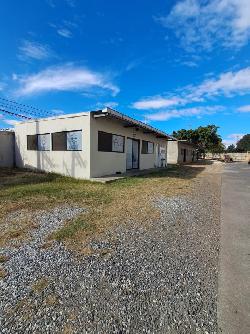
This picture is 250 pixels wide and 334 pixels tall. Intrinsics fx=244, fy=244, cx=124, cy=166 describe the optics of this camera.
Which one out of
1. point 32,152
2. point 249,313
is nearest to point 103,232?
point 249,313

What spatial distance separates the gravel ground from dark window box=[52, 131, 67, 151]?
27.3 feet

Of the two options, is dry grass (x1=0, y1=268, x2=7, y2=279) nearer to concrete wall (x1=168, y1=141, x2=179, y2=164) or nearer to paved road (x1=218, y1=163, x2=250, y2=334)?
paved road (x1=218, y1=163, x2=250, y2=334)

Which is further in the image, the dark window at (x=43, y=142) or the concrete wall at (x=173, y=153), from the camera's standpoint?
the concrete wall at (x=173, y=153)

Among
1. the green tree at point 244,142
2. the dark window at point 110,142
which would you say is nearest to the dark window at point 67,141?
the dark window at point 110,142

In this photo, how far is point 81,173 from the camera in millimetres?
12047

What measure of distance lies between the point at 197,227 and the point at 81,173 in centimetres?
783

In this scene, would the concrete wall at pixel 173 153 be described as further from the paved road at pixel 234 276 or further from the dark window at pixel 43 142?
the paved road at pixel 234 276

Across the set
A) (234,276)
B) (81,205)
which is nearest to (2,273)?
(234,276)

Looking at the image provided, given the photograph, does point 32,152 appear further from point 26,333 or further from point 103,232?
→ point 26,333

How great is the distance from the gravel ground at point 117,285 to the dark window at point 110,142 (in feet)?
26.8

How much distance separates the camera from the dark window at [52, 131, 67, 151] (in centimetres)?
1262

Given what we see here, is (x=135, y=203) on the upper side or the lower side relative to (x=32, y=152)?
lower

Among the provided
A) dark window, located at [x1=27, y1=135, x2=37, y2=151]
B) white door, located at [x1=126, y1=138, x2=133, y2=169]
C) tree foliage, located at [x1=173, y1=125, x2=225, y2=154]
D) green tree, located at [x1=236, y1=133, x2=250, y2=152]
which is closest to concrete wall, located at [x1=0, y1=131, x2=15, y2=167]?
dark window, located at [x1=27, y1=135, x2=37, y2=151]

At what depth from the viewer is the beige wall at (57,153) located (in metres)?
11.8
